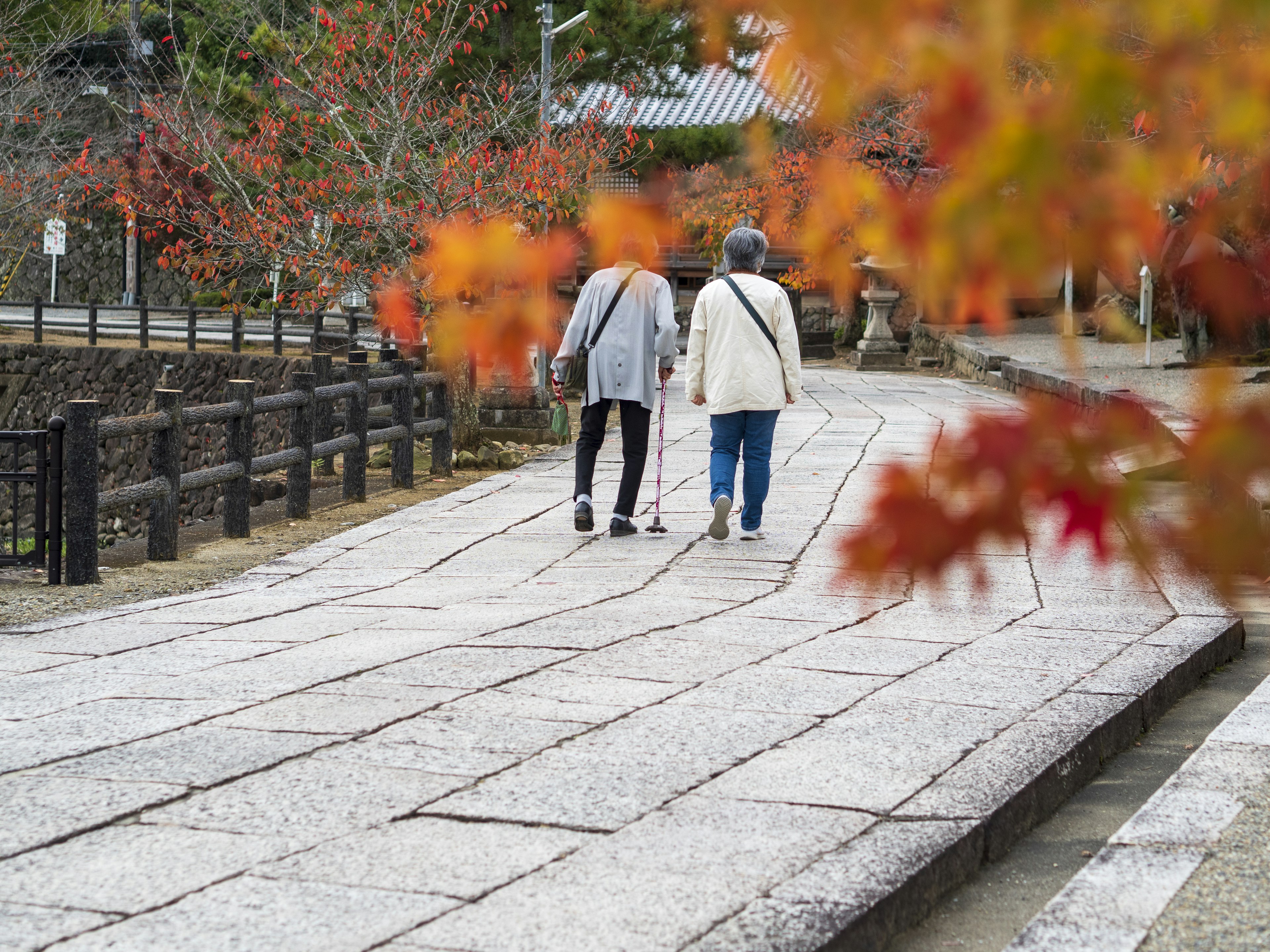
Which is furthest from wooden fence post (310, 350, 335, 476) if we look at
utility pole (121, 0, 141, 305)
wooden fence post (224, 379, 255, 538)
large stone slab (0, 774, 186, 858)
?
large stone slab (0, 774, 186, 858)

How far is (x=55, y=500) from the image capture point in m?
6.06

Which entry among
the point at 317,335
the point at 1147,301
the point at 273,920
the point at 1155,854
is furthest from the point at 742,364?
the point at 317,335

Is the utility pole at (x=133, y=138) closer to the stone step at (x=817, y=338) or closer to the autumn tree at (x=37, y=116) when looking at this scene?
the autumn tree at (x=37, y=116)

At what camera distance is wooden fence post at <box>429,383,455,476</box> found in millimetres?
9883

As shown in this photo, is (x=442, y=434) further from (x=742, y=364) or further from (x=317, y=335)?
(x=317, y=335)

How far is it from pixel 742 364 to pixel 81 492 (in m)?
2.98

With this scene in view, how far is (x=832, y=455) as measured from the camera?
397 inches

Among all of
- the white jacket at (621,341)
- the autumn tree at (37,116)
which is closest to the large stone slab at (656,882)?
the white jacket at (621,341)

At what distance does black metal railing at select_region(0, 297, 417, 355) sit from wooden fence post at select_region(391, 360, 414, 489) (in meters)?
7.95

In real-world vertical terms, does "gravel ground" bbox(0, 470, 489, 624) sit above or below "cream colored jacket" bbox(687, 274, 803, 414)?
below

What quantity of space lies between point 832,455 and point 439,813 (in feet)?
24.1

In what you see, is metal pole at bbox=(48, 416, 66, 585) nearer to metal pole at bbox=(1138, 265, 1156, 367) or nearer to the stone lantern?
metal pole at bbox=(1138, 265, 1156, 367)

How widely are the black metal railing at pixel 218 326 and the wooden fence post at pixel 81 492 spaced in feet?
36.9

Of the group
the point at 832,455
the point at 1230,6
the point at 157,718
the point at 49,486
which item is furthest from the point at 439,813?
the point at 832,455
